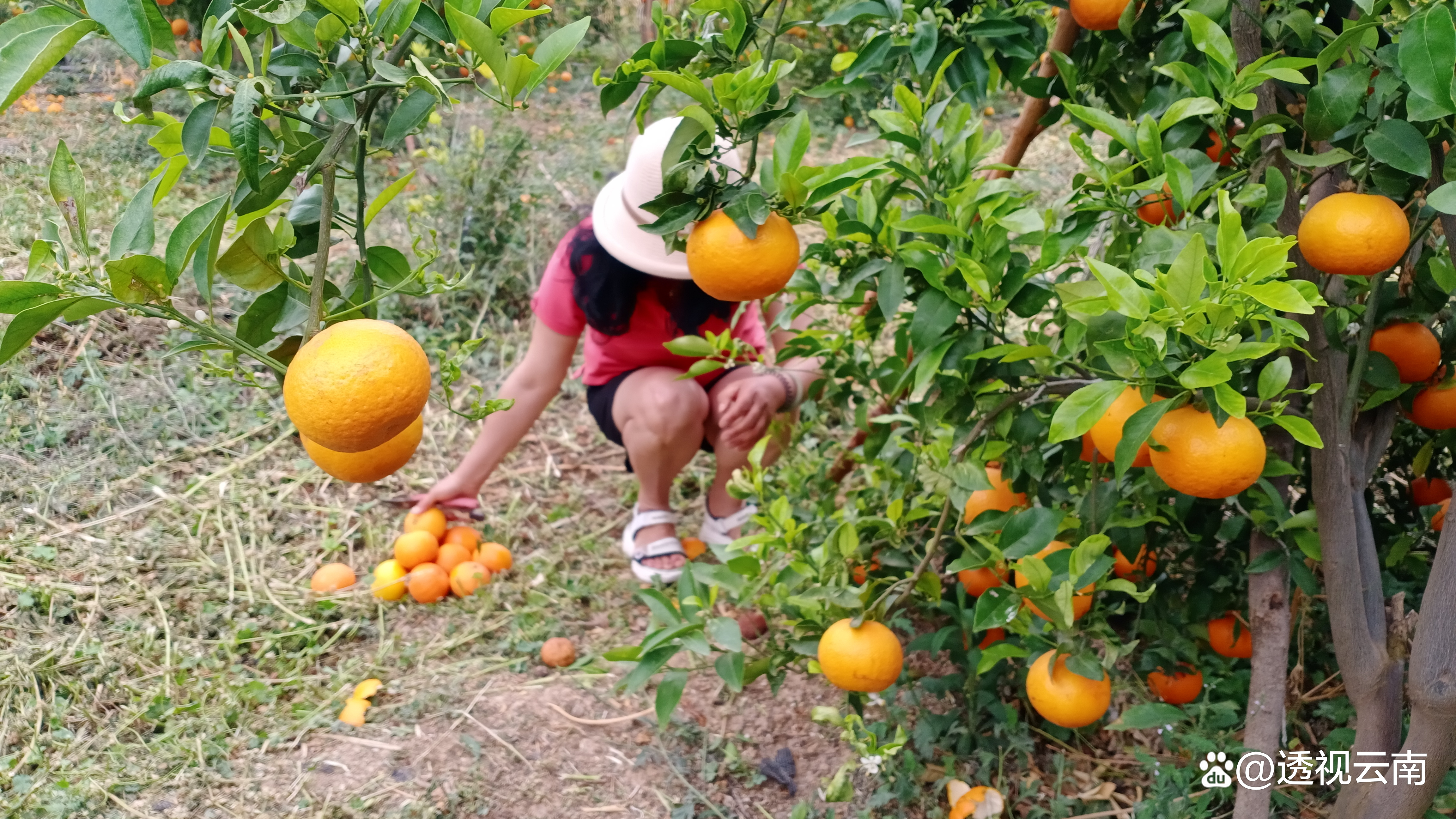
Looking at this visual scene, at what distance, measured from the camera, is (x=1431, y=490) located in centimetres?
173

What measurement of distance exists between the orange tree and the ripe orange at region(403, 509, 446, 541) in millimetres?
1123

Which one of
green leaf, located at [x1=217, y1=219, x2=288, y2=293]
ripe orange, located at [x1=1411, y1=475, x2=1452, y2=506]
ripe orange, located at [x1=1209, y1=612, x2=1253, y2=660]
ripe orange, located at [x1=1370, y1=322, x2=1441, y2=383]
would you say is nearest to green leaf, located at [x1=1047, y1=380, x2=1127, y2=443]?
ripe orange, located at [x1=1370, y1=322, x2=1441, y2=383]

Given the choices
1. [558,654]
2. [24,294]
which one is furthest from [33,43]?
[558,654]

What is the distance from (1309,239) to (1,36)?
1.17 metres

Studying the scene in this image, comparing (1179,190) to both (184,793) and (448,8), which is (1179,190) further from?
(184,793)

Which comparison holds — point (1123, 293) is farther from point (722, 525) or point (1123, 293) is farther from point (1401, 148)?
point (722, 525)

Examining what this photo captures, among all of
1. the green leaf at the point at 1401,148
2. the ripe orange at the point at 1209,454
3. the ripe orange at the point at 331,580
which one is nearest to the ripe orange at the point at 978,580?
the ripe orange at the point at 1209,454

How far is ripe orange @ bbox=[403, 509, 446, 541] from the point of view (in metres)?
2.54

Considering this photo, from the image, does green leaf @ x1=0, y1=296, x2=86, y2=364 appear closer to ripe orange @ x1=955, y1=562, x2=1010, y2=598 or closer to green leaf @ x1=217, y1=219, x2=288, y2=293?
green leaf @ x1=217, y1=219, x2=288, y2=293

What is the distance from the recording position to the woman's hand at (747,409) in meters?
2.51

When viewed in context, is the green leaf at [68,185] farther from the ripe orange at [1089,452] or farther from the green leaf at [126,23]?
the ripe orange at [1089,452]

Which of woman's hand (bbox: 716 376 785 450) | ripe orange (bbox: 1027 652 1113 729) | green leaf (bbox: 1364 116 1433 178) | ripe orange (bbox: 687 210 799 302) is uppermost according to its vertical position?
green leaf (bbox: 1364 116 1433 178)

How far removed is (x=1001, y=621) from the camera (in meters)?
1.38

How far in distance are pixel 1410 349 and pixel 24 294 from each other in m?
1.46
